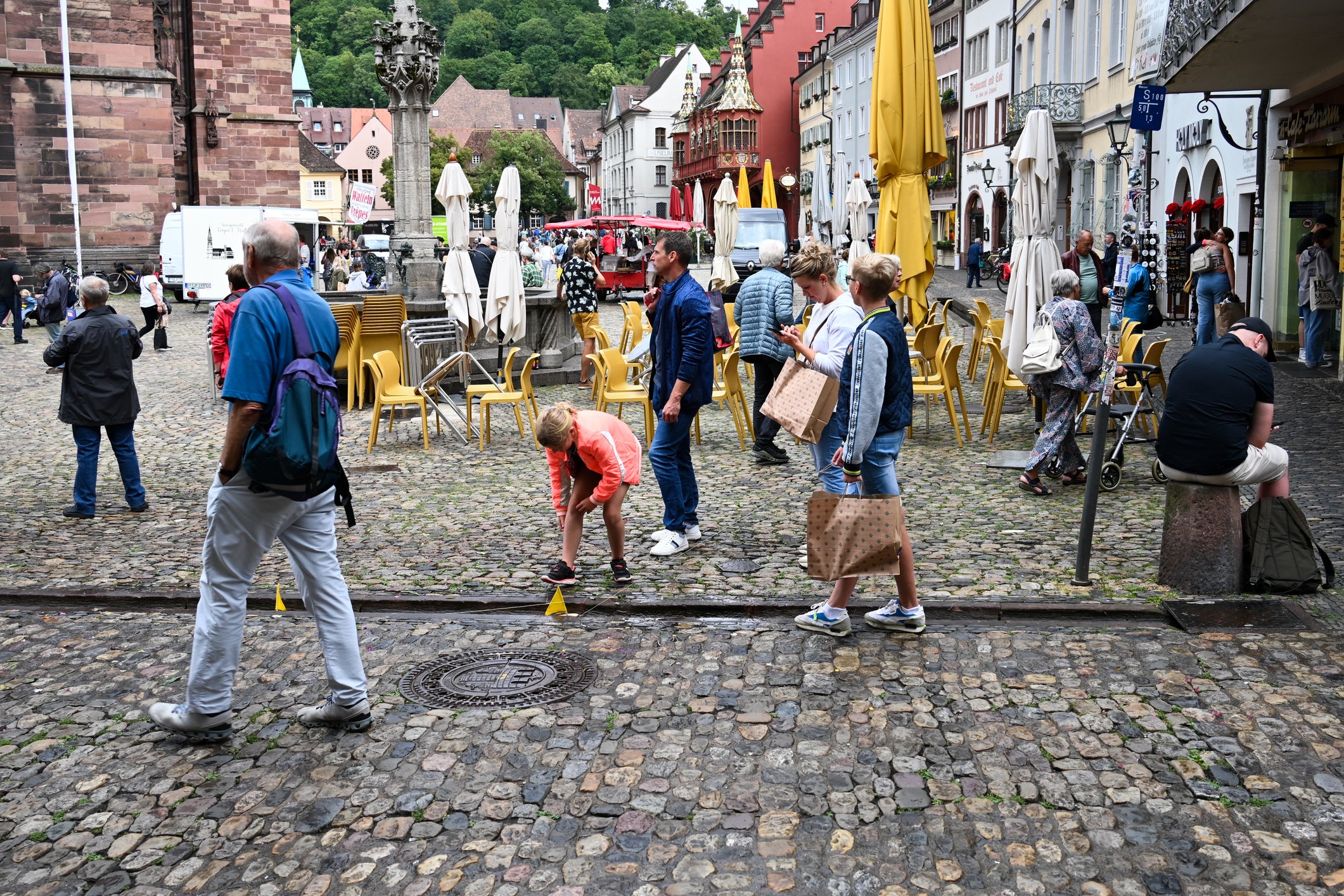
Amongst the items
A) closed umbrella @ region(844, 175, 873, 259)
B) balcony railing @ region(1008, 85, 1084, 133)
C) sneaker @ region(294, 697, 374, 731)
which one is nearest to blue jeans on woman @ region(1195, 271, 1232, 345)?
closed umbrella @ region(844, 175, 873, 259)

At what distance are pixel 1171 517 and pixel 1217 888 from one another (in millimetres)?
3400

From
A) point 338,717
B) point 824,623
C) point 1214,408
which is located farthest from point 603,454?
point 1214,408

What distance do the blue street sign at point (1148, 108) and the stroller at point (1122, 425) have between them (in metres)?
6.18

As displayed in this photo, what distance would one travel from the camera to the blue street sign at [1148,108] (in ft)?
54.1

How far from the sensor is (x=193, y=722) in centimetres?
482

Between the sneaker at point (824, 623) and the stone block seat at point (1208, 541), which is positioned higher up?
the stone block seat at point (1208, 541)

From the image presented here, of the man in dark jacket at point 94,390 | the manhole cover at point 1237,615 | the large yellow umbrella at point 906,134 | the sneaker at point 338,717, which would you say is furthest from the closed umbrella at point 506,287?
the sneaker at point 338,717

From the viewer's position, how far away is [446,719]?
507 centimetres

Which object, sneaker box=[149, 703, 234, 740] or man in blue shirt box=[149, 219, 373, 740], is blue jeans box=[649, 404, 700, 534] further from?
sneaker box=[149, 703, 234, 740]

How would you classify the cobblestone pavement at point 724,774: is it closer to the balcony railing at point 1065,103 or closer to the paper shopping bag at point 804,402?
the paper shopping bag at point 804,402

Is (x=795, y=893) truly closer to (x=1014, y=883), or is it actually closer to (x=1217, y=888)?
(x=1014, y=883)

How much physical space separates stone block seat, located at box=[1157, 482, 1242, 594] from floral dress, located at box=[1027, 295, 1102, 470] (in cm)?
267

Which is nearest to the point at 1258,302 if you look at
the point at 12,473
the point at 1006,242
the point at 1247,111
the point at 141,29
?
the point at 1247,111

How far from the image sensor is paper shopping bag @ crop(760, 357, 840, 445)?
6.25m
